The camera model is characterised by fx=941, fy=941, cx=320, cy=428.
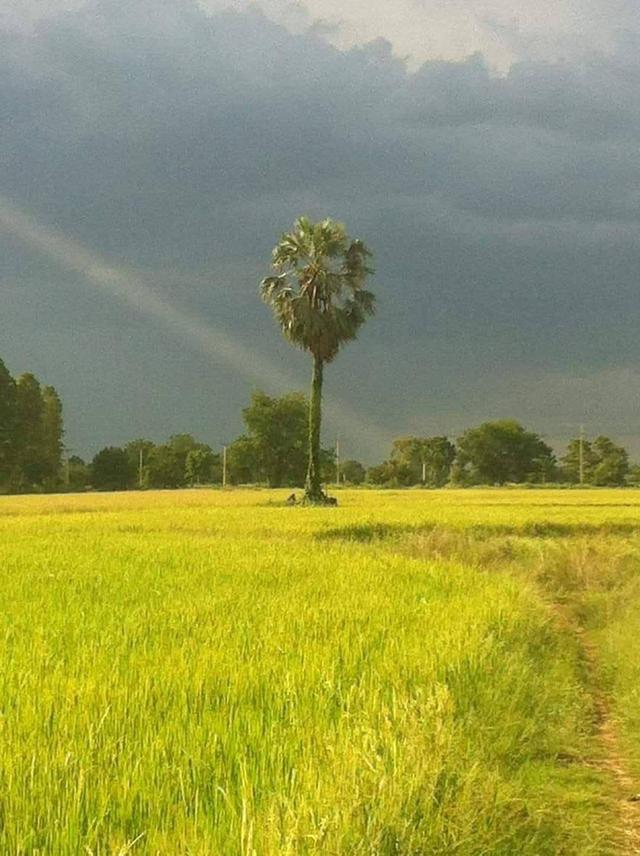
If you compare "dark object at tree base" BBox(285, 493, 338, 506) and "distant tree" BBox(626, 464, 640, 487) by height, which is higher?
"distant tree" BBox(626, 464, 640, 487)

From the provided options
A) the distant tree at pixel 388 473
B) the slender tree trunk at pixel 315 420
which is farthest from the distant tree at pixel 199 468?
the slender tree trunk at pixel 315 420

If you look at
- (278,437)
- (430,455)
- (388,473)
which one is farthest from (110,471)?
(430,455)

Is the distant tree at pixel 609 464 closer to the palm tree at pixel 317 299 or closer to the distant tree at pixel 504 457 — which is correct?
the distant tree at pixel 504 457

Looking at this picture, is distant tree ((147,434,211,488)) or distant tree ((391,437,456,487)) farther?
distant tree ((391,437,456,487))

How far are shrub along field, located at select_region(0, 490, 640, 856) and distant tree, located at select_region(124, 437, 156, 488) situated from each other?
321 ft

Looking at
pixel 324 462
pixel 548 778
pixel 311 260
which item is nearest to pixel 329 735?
pixel 548 778

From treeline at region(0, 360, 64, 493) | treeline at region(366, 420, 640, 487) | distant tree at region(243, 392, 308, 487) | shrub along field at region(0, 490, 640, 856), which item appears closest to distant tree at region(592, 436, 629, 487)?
treeline at region(366, 420, 640, 487)

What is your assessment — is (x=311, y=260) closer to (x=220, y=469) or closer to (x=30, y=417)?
(x=30, y=417)

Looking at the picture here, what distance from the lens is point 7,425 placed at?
8094 cm

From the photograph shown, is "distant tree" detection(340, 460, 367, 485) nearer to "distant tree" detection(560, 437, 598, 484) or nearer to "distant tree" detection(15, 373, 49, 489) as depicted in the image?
"distant tree" detection(560, 437, 598, 484)

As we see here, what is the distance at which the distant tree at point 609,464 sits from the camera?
415ft

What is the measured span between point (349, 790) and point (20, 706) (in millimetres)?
2187

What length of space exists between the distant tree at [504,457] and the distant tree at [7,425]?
69.5 m

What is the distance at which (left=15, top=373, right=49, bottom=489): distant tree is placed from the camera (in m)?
85.4
